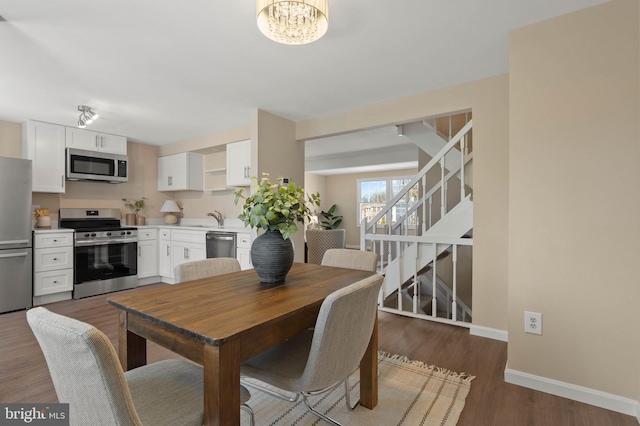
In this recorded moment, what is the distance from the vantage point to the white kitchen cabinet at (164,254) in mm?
4758

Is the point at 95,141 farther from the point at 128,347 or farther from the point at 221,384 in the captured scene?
the point at 221,384

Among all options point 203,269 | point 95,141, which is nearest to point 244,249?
point 203,269

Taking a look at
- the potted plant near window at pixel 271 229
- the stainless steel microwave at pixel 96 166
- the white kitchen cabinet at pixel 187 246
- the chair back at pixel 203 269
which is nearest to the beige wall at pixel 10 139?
the stainless steel microwave at pixel 96 166

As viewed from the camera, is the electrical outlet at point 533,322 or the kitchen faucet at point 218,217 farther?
the kitchen faucet at point 218,217

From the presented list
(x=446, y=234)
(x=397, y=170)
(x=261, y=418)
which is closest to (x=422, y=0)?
(x=446, y=234)

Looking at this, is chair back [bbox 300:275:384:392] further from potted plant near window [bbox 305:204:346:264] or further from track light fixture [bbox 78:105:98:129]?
potted plant near window [bbox 305:204:346:264]

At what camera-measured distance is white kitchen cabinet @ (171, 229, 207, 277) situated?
14.3ft

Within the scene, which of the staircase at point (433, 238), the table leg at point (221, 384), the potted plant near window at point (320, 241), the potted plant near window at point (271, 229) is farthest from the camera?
the potted plant near window at point (320, 241)

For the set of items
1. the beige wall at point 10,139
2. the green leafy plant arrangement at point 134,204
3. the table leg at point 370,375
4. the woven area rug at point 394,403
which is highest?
the beige wall at point 10,139

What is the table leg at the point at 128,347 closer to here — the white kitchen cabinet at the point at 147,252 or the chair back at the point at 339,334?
the chair back at the point at 339,334

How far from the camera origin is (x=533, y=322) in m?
1.99

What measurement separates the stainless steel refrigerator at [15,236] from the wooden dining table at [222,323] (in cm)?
325

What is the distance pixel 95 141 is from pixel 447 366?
5.07 m

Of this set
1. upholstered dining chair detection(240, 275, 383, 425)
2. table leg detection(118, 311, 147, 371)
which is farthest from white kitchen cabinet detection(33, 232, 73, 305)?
upholstered dining chair detection(240, 275, 383, 425)
